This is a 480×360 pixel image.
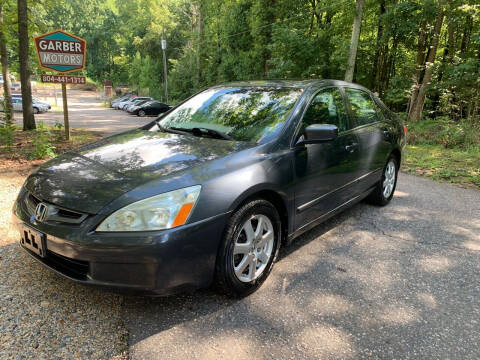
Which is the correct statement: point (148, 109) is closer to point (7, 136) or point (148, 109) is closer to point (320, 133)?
point (7, 136)

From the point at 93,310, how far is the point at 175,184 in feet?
3.47

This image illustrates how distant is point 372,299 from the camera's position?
2.57 meters

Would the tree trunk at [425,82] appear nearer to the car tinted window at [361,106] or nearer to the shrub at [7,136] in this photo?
the car tinted window at [361,106]

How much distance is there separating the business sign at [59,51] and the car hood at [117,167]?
203 inches

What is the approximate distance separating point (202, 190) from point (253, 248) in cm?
67

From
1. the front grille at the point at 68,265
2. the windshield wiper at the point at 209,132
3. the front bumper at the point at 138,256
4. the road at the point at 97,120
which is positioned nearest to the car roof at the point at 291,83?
the windshield wiper at the point at 209,132

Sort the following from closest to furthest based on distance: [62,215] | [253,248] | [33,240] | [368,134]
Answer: [62,215]
[33,240]
[253,248]
[368,134]

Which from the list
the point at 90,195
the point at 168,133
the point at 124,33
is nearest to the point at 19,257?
the point at 90,195

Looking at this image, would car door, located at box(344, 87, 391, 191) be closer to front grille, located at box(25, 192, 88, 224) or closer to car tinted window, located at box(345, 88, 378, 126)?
car tinted window, located at box(345, 88, 378, 126)

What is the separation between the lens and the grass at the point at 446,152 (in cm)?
663

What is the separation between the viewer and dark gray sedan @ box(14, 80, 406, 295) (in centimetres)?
198

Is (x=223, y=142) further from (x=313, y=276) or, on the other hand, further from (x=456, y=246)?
(x=456, y=246)

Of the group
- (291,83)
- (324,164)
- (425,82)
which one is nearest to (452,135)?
(425,82)

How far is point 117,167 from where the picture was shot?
7.86 feet
